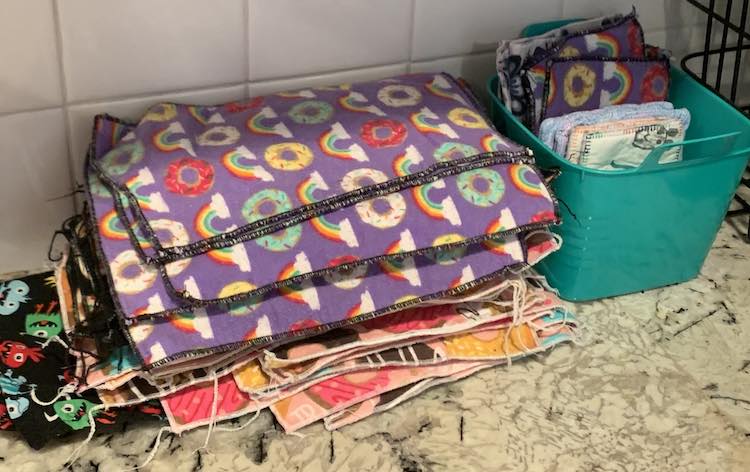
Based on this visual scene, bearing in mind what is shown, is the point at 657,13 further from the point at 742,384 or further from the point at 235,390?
the point at 235,390

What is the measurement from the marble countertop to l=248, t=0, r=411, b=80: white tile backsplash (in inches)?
15.3

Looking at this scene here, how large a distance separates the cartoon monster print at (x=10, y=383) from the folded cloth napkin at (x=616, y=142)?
0.60 m

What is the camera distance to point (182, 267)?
0.77 m

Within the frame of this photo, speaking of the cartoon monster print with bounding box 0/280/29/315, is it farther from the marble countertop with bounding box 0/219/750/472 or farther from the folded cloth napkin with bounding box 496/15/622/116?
the folded cloth napkin with bounding box 496/15/622/116

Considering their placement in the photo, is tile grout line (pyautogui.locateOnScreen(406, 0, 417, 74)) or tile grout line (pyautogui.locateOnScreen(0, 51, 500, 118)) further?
tile grout line (pyautogui.locateOnScreen(406, 0, 417, 74))

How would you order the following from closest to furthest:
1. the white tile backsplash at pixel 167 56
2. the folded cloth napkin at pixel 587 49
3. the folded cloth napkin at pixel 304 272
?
1. the folded cloth napkin at pixel 304 272
2. the white tile backsplash at pixel 167 56
3. the folded cloth napkin at pixel 587 49

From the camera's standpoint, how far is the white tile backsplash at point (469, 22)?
3.37 feet

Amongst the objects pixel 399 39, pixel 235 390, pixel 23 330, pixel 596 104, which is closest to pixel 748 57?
pixel 596 104

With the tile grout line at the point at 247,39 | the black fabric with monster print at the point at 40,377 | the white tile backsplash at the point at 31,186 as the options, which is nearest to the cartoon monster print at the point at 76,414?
the black fabric with monster print at the point at 40,377

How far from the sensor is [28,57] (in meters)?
0.87

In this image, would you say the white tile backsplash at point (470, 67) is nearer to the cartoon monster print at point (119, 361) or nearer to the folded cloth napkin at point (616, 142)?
the folded cloth napkin at point (616, 142)

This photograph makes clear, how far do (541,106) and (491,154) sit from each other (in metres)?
0.15

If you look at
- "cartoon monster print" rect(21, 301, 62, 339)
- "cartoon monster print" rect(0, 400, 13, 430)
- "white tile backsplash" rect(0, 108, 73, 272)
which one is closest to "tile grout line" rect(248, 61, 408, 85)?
"white tile backsplash" rect(0, 108, 73, 272)

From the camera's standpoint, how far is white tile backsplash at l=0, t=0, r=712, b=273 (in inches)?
34.5
